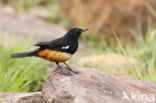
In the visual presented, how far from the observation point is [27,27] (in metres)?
9.52

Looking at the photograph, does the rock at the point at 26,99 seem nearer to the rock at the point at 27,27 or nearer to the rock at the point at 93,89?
the rock at the point at 93,89

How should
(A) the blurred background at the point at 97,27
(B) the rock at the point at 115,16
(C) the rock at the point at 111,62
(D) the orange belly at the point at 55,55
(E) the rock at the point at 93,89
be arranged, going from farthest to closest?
(B) the rock at the point at 115,16 < (A) the blurred background at the point at 97,27 < (C) the rock at the point at 111,62 < (D) the orange belly at the point at 55,55 < (E) the rock at the point at 93,89

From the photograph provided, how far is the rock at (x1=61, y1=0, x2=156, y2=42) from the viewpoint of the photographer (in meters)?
9.77

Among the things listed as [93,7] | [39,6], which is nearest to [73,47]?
[93,7]

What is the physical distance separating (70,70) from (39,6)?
11.9 m

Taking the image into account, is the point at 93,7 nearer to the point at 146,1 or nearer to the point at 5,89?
the point at 146,1

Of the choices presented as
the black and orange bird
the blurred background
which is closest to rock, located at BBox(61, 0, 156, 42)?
the blurred background

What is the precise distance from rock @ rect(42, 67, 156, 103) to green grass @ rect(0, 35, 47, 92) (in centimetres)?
134

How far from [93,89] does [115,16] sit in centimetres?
666

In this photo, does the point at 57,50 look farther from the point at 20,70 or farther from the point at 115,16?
the point at 115,16

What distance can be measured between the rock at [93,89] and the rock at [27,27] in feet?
14.2

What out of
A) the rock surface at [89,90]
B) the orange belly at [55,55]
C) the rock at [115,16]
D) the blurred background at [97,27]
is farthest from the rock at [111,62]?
the rock at [115,16]

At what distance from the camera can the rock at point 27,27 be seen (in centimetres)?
878

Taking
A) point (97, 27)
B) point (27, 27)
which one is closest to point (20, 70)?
point (27, 27)
